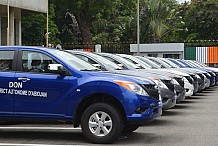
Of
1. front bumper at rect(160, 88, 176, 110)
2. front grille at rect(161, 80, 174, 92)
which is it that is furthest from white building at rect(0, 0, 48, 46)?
front bumper at rect(160, 88, 176, 110)

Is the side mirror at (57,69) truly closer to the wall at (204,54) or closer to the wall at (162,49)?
the wall at (162,49)

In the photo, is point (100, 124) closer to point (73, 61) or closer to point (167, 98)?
point (73, 61)

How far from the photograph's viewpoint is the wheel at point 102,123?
329 inches

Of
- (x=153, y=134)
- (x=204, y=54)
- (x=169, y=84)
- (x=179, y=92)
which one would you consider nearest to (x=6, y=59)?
(x=153, y=134)

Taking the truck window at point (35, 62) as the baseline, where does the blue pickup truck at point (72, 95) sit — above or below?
below

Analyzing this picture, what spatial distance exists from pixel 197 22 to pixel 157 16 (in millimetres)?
8197

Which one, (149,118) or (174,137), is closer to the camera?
(149,118)

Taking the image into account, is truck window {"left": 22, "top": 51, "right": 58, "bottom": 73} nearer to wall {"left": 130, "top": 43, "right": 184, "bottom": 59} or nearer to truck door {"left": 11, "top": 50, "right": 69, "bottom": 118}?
truck door {"left": 11, "top": 50, "right": 69, "bottom": 118}

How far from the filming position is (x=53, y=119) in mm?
8695

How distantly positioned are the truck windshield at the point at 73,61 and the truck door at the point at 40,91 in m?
0.20

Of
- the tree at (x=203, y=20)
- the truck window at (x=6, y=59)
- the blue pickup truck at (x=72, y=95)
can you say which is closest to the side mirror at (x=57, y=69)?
the blue pickup truck at (x=72, y=95)

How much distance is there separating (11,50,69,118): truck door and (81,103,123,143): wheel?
1.58 feet

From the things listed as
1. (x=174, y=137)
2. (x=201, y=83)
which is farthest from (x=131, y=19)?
(x=174, y=137)

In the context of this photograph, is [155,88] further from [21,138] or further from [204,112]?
[204,112]
